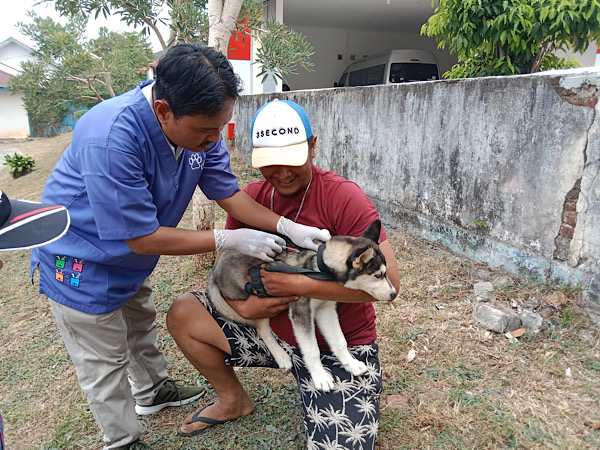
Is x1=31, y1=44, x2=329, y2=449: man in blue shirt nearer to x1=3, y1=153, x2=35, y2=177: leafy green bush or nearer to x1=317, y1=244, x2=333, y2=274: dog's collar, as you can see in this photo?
x1=317, y1=244, x2=333, y2=274: dog's collar

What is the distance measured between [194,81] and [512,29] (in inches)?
214

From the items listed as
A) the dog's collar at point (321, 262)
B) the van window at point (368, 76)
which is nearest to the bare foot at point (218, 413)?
the dog's collar at point (321, 262)

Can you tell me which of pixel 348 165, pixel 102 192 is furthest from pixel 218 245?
pixel 348 165

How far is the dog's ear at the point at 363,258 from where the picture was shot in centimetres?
215

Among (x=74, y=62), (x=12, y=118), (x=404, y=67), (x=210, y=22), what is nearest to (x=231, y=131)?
(x=404, y=67)

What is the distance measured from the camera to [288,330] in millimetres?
2498

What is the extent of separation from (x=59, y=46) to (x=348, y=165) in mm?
4041

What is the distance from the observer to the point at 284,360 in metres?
2.55

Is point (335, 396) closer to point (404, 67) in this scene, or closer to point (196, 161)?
point (196, 161)

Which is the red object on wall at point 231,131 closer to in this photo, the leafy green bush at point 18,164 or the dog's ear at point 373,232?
the leafy green bush at point 18,164

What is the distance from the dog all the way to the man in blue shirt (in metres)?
0.17

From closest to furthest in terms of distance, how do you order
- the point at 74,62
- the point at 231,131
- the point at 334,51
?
the point at 74,62, the point at 231,131, the point at 334,51

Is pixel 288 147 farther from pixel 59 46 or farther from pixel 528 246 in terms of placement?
pixel 59 46

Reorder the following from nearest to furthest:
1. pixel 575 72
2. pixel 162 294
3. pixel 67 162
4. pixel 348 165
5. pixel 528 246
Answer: pixel 67 162, pixel 575 72, pixel 528 246, pixel 162 294, pixel 348 165
